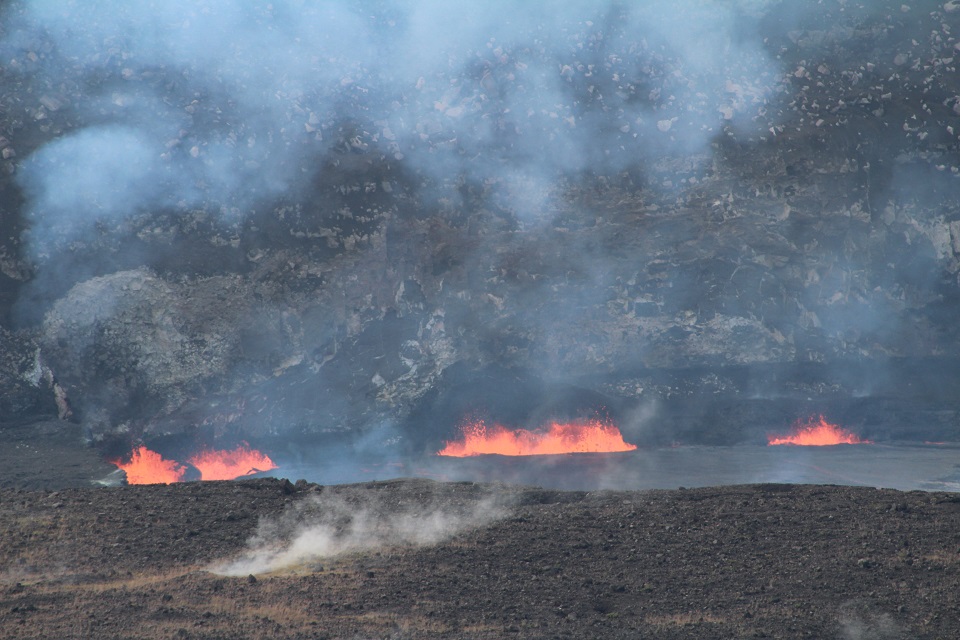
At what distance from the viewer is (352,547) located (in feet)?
84.0

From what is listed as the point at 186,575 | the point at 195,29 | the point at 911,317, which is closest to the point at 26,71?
the point at 195,29

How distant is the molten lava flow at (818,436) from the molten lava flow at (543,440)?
602 centimetres

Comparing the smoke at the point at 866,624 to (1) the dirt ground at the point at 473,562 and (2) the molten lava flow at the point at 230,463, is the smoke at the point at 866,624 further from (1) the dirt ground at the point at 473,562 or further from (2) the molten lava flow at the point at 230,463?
(2) the molten lava flow at the point at 230,463

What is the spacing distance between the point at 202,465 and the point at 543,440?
39.8 ft

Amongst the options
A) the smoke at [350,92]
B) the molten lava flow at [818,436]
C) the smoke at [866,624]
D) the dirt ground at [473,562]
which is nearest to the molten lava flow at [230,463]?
the smoke at [350,92]

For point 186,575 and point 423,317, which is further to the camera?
point 423,317

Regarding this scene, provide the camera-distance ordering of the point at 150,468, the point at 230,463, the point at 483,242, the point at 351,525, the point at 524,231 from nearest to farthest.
Answer: the point at 351,525, the point at 150,468, the point at 230,463, the point at 483,242, the point at 524,231

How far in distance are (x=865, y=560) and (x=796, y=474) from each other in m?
14.0

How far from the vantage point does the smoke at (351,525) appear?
2528 centimetres

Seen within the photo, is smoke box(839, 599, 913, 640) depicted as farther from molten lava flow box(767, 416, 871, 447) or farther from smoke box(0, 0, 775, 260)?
smoke box(0, 0, 775, 260)

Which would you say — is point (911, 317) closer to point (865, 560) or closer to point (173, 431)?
point (865, 560)

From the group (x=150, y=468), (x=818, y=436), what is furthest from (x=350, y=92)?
(x=818, y=436)

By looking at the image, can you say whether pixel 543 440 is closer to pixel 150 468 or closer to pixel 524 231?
pixel 524 231

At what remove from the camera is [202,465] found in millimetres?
38594
